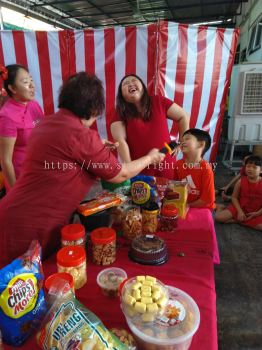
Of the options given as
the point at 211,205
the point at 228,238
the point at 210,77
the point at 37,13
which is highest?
the point at 37,13

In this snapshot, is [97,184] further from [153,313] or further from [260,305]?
[260,305]

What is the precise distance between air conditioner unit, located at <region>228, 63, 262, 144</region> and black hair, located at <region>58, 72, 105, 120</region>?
3.62 metres

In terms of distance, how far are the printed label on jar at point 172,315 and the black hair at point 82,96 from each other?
0.84 metres

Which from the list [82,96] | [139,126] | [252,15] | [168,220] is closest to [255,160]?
[139,126]

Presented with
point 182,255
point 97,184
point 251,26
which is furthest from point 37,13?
point 182,255

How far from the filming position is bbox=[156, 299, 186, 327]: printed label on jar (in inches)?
28.5

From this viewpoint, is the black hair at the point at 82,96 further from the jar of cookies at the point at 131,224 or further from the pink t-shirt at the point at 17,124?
the pink t-shirt at the point at 17,124

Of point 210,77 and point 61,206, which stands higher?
point 210,77

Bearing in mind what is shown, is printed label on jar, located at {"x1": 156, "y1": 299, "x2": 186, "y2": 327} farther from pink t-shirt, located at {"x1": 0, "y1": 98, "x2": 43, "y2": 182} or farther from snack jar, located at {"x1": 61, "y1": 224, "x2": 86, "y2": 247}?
pink t-shirt, located at {"x1": 0, "y1": 98, "x2": 43, "y2": 182}

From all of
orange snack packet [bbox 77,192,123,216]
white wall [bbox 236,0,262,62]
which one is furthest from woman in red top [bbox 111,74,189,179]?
white wall [bbox 236,0,262,62]

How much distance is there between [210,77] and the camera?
351 centimetres

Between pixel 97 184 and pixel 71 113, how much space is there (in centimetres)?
47

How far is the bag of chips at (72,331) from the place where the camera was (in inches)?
24.4

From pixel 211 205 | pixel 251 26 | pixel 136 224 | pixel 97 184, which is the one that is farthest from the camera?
pixel 251 26
